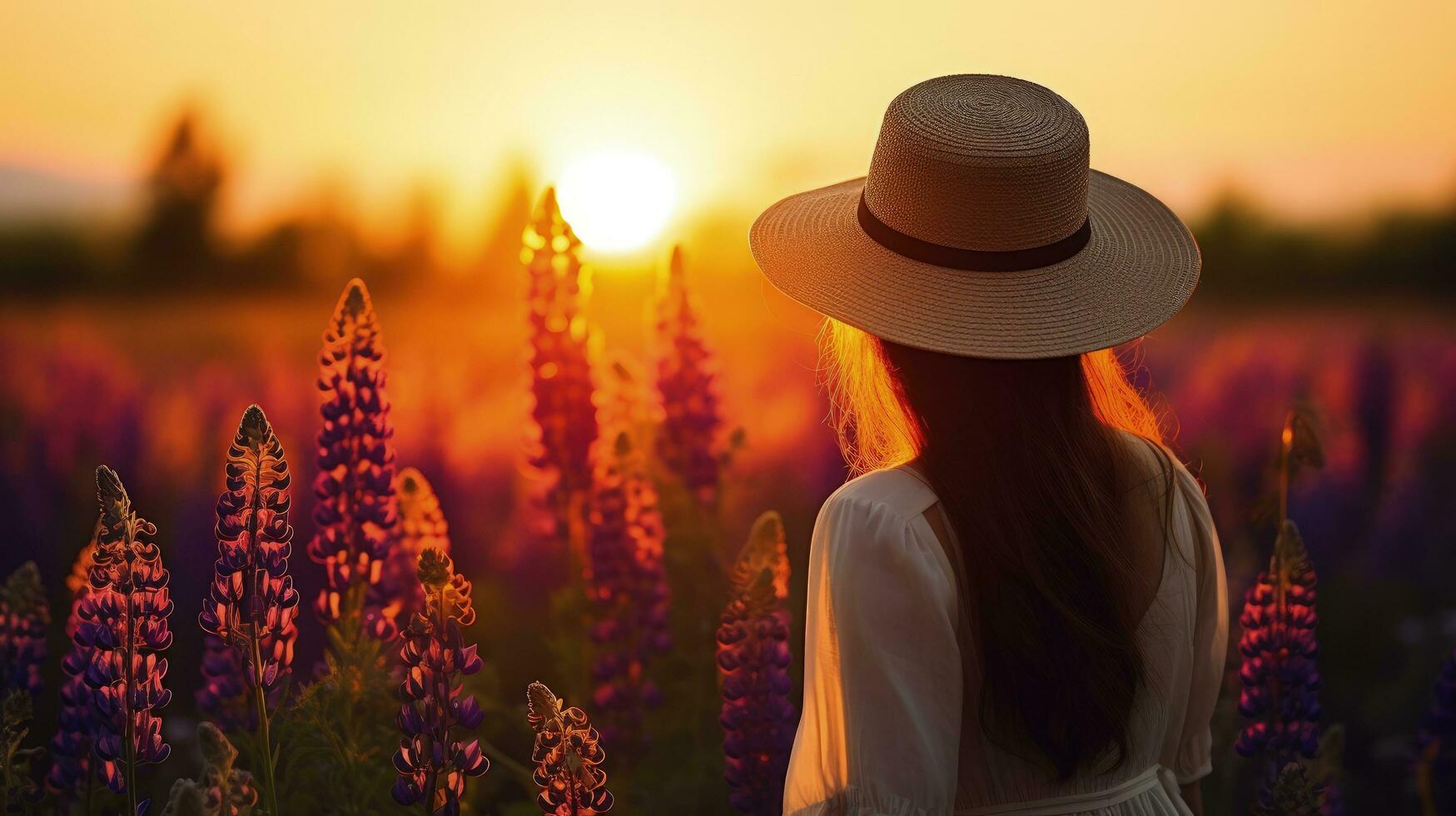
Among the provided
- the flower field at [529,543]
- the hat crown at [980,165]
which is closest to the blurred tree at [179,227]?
the flower field at [529,543]

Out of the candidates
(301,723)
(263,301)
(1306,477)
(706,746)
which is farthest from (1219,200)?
(301,723)

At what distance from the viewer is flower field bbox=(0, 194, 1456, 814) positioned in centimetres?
257

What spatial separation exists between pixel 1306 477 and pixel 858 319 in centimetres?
467

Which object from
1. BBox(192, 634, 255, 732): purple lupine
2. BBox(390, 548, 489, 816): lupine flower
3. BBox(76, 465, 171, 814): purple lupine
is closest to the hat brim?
BBox(390, 548, 489, 816): lupine flower

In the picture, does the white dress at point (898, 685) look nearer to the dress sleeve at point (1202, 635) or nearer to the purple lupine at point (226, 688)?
the dress sleeve at point (1202, 635)

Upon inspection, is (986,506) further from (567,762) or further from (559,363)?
(559,363)

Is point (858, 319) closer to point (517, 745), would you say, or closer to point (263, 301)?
point (517, 745)

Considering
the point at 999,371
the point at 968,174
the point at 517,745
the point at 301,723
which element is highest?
the point at 968,174

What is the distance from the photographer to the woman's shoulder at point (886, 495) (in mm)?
1994

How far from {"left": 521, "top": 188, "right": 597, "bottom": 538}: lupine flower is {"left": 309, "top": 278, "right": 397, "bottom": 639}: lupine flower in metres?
0.83

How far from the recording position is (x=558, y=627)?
13.2 feet

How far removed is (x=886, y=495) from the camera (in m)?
2.02

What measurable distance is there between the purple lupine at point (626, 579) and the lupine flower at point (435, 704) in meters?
1.08

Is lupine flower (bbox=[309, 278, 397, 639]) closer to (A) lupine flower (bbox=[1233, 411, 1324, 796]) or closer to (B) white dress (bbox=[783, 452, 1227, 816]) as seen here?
(B) white dress (bbox=[783, 452, 1227, 816])
